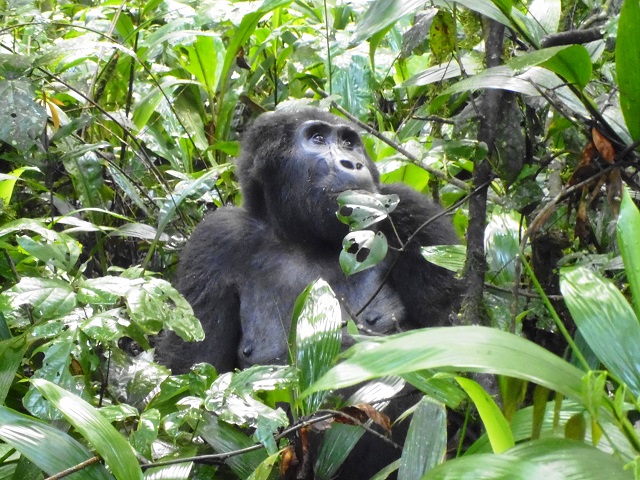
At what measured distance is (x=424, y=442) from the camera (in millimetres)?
1548

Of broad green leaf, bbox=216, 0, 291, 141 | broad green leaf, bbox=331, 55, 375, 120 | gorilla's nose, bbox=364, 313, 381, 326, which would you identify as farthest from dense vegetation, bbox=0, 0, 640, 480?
broad green leaf, bbox=216, 0, 291, 141

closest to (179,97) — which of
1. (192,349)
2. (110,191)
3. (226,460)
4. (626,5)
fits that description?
(110,191)

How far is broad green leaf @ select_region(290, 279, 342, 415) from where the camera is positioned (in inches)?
69.0

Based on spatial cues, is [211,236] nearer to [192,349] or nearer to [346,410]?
[192,349]

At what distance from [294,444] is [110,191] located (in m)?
2.47

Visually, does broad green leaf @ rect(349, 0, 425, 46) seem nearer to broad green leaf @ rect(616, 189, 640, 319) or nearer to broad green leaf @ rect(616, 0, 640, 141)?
broad green leaf @ rect(616, 0, 640, 141)

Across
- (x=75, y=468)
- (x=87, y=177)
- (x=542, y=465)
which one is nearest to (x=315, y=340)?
(x=75, y=468)

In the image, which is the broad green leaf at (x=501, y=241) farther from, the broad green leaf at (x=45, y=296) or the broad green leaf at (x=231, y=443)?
the broad green leaf at (x=45, y=296)

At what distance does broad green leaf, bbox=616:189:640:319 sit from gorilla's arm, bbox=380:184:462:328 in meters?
1.62

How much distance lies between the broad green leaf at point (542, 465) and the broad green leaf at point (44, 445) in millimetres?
820

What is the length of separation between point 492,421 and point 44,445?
932 mm

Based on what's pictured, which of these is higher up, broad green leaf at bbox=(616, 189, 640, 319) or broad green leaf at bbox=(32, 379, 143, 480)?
broad green leaf at bbox=(616, 189, 640, 319)

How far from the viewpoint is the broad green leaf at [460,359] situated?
3.43 ft

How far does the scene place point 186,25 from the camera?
435cm
